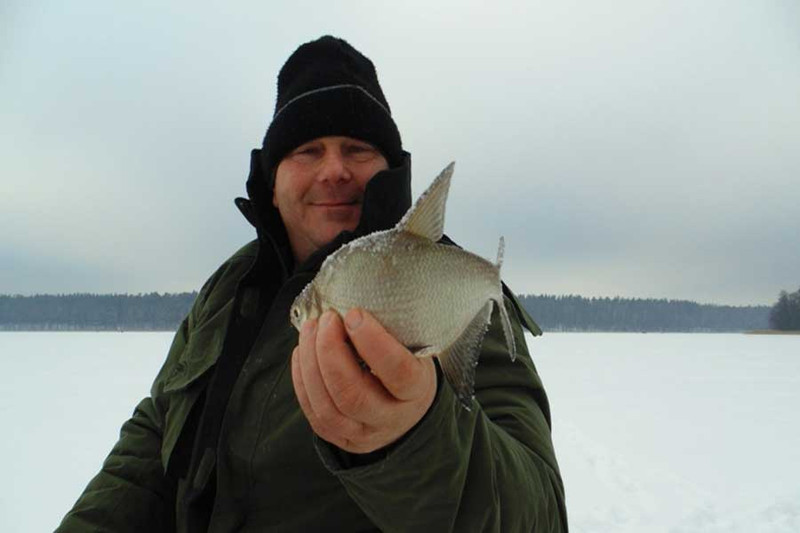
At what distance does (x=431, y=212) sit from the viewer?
1479 millimetres

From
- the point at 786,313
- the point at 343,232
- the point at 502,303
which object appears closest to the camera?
the point at 502,303

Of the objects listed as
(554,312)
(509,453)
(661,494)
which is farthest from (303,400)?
(554,312)

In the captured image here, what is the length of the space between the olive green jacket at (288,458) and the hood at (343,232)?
3 cm

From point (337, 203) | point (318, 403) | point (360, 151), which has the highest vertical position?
point (360, 151)

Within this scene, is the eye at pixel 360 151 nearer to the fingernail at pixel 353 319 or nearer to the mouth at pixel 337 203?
the mouth at pixel 337 203

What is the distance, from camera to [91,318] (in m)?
85.8

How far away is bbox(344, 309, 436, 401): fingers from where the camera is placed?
4.10ft

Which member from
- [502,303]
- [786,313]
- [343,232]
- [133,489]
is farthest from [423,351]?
[786,313]

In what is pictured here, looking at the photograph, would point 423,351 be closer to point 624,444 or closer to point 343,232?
point 343,232

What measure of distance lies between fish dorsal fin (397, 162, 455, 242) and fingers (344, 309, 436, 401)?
0.27 metres

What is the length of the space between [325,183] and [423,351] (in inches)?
49.8

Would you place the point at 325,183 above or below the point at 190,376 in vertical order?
above

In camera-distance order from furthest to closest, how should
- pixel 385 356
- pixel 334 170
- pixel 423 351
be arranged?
pixel 334 170
pixel 423 351
pixel 385 356

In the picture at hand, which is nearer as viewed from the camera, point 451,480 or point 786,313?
point 451,480
